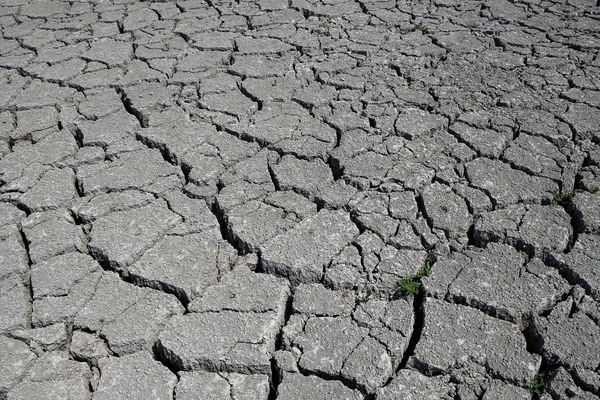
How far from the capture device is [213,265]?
2543 millimetres

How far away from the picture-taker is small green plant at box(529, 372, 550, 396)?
199 cm

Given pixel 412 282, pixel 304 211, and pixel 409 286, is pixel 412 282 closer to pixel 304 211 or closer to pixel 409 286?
pixel 409 286

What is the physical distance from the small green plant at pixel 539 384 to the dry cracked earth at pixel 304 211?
22 millimetres

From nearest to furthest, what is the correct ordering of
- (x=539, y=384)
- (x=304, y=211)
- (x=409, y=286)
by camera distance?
(x=539, y=384), (x=409, y=286), (x=304, y=211)

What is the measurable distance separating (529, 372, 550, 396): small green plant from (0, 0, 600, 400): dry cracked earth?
0.02 metres

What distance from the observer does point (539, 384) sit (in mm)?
2010

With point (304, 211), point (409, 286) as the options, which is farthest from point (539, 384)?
point (304, 211)

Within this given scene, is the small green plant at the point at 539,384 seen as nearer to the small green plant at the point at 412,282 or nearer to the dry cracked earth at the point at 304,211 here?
the dry cracked earth at the point at 304,211

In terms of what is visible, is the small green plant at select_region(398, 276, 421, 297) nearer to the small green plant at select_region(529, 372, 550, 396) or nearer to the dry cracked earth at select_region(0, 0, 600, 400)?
the dry cracked earth at select_region(0, 0, 600, 400)

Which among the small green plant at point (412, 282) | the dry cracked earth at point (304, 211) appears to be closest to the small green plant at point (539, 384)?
the dry cracked earth at point (304, 211)

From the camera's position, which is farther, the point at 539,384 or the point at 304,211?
the point at 304,211

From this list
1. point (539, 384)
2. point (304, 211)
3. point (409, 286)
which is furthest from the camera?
point (304, 211)

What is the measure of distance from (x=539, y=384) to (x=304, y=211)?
1226mm

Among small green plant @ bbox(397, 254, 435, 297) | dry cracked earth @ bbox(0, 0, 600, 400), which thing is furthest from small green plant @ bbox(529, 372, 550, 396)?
small green plant @ bbox(397, 254, 435, 297)
